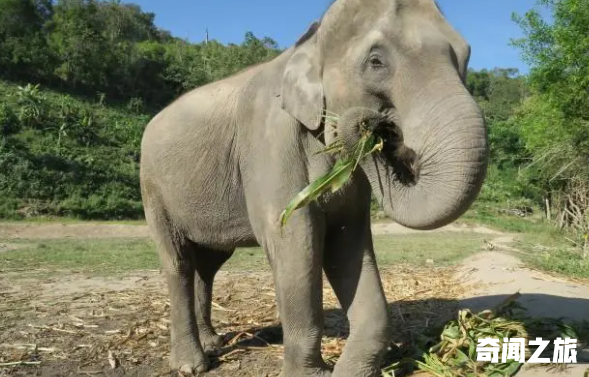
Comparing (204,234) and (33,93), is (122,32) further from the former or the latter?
(204,234)

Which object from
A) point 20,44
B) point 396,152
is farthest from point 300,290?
point 20,44

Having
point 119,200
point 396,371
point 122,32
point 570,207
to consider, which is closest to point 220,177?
point 396,371

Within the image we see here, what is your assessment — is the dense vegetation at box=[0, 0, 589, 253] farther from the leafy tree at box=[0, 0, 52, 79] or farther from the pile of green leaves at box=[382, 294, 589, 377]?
the pile of green leaves at box=[382, 294, 589, 377]

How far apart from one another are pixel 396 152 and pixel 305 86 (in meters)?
0.70

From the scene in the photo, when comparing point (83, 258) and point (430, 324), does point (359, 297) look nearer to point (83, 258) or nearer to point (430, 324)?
point (430, 324)

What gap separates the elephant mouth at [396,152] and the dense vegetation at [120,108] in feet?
26.5

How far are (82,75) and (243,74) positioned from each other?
44.7 metres

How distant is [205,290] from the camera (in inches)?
213

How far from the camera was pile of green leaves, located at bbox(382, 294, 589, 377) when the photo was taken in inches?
149

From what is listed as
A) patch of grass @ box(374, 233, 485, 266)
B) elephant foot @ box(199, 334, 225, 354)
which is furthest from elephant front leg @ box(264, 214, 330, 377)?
patch of grass @ box(374, 233, 485, 266)

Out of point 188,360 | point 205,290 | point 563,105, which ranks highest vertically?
point 563,105

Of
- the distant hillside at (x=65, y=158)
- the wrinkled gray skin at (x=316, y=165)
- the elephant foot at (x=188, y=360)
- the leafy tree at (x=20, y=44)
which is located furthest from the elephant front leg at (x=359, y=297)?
the leafy tree at (x=20, y=44)

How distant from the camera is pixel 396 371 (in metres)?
4.03

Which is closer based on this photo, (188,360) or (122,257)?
(188,360)
